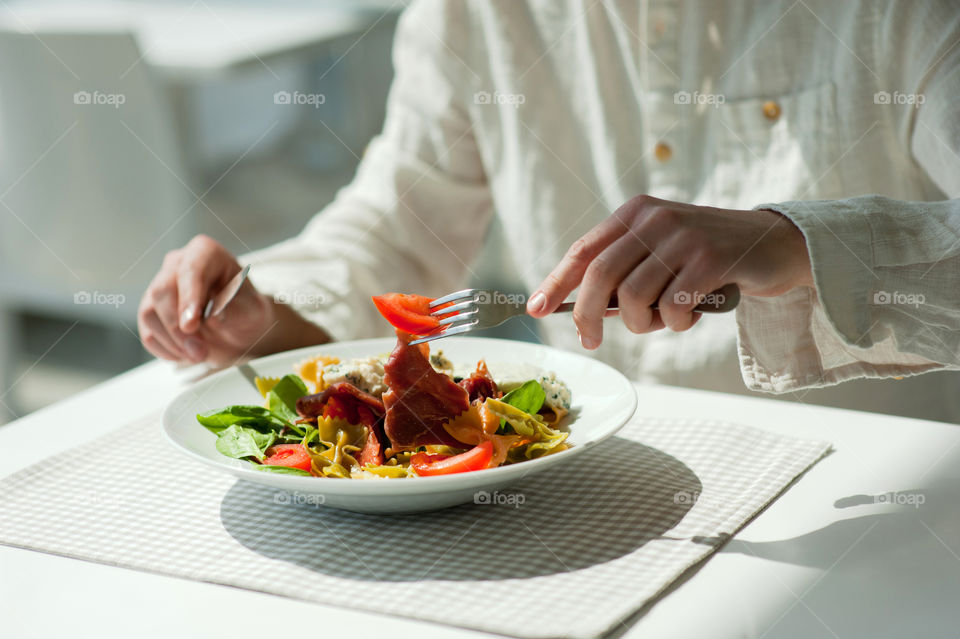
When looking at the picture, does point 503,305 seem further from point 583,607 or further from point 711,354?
point 711,354

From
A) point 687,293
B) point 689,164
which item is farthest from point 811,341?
point 689,164

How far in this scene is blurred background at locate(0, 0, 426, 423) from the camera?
2.49 meters

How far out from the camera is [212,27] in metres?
3.39

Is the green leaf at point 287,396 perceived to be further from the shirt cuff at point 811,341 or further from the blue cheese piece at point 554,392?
the shirt cuff at point 811,341

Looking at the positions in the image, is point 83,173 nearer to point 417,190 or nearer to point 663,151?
point 417,190

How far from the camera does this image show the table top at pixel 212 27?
2.61 meters

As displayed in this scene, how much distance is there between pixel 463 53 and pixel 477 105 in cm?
9

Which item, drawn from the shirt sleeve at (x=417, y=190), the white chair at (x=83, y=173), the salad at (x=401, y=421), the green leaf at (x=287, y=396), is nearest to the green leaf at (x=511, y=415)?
the salad at (x=401, y=421)

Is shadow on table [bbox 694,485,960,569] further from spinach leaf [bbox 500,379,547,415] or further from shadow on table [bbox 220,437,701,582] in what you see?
spinach leaf [bbox 500,379,547,415]

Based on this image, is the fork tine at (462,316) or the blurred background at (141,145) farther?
the blurred background at (141,145)

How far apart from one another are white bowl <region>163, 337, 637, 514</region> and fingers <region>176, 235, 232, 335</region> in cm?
16

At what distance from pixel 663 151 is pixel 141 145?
1.72 m

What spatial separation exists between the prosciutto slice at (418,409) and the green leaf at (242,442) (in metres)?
0.11

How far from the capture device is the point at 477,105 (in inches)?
61.2
